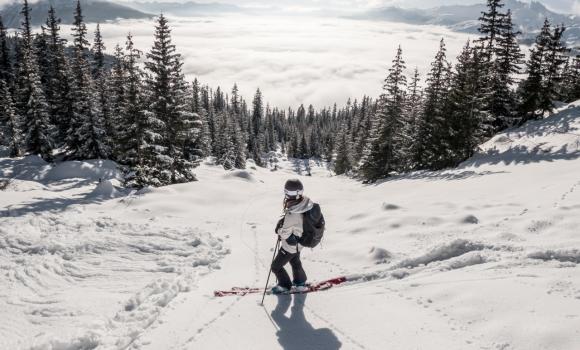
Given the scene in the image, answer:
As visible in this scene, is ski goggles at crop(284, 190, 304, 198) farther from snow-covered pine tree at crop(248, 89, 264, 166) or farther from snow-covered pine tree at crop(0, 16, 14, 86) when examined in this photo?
snow-covered pine tree at crop(248, 89, 264, 166)

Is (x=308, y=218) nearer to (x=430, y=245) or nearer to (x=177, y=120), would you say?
(x=430, y=245)

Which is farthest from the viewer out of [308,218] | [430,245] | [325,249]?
[325,249]

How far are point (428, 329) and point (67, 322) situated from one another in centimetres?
577

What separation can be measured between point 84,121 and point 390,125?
98.6ft

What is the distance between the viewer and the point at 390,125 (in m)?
33.4

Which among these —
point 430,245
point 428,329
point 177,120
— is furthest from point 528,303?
point 177,120

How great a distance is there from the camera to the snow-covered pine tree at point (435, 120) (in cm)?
2811

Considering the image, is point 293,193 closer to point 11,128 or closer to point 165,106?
point 165,106

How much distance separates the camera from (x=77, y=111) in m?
40.0

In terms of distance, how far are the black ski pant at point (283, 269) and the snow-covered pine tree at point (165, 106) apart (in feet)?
65.3

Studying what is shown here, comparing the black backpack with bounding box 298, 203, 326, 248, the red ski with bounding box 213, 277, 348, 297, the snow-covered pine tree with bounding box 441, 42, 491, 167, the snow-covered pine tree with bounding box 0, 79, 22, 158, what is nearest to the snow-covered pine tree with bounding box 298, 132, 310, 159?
the snow-covered pine tree with bounding box 0, 79, 22, 158

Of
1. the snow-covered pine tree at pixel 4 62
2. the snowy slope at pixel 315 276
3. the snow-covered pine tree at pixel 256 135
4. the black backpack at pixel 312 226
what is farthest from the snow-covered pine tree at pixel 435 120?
the snow-covered pine tree at pixel 256 135

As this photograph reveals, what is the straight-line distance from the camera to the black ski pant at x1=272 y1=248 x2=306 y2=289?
7141 millimetres

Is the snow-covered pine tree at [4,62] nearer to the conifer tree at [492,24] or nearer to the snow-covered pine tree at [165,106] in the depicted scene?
the snow-covered pine tree at [165,106]
